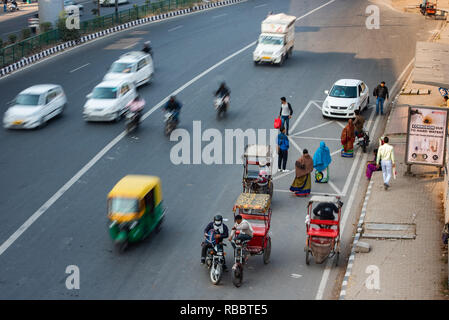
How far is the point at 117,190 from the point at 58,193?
5.08 metres

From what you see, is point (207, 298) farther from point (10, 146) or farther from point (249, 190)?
point (10, 146)

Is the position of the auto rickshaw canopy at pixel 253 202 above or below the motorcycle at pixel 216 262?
above

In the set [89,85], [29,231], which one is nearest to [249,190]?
[29,231]

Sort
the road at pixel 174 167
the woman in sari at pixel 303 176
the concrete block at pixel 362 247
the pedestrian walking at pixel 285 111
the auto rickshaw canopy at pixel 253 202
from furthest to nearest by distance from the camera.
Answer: the pedestrian walking at pixel 285 111 < the woman in sari at pixel 303 176 < the auto rickshaw canopy at pixel 253 202 < the concrete block at pixel 362 247 < the road at pixel 174 167

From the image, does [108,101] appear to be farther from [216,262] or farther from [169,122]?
Result: [216,262]

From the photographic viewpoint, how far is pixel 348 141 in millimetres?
25188

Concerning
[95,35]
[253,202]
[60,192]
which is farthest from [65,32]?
[253,202]

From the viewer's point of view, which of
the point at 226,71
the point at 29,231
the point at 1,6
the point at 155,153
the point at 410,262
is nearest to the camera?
the point at 410,262

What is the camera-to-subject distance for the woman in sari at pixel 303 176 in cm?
2131

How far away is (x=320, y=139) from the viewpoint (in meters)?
27.7

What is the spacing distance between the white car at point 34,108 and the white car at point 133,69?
3769mm

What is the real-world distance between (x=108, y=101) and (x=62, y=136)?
9.55 feet

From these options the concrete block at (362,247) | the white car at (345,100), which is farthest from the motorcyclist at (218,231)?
the white car at (345,100)

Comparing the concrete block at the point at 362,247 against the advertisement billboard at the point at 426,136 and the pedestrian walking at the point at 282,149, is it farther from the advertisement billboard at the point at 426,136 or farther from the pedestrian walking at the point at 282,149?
the pedestrian walking at the point at 282,149
